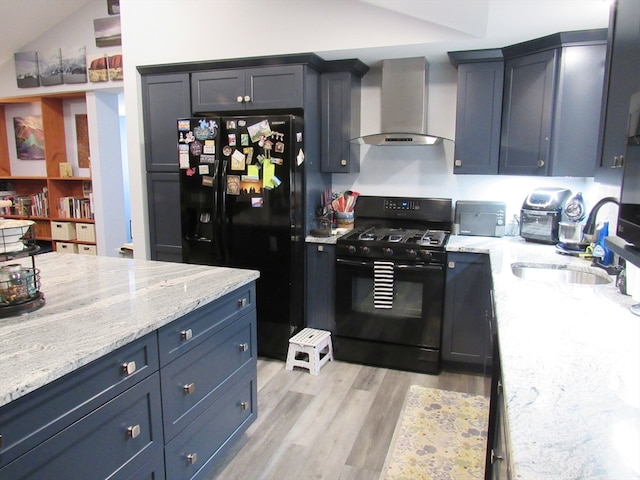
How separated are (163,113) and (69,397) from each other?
2.86 m

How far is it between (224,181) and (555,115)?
89.0 inches

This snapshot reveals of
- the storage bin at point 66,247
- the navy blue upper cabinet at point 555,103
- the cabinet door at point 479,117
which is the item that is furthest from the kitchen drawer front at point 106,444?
the storage bin at point 66,247

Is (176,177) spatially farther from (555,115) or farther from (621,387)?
(621,387)

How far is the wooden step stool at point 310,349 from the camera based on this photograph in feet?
10.5

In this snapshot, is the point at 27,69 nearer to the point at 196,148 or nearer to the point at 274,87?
the point at 196,148

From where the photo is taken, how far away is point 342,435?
2482mm

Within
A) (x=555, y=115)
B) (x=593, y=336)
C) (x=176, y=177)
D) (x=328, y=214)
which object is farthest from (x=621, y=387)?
(x=176, y=177)

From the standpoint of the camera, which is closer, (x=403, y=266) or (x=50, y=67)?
(x=403, y=266)

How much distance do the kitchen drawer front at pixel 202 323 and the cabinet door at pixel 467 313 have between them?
146cm

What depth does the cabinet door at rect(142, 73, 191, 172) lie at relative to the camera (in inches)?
141

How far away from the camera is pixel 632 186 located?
4.32ft

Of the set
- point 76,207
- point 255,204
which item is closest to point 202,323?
point 255,204

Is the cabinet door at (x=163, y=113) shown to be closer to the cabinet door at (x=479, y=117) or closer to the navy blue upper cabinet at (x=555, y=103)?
the cabinet door at (x=479, y=117)

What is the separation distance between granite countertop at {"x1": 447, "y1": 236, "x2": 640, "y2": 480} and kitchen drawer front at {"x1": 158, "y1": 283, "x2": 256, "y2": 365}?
3.79ft
